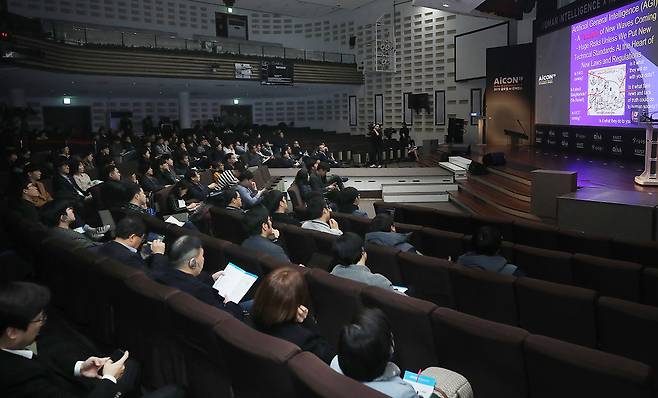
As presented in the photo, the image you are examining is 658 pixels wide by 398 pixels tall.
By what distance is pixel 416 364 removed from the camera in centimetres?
263

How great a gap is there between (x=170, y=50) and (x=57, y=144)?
16.4 ft

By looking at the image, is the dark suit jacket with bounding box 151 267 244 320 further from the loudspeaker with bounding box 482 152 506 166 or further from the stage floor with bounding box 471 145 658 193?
the loudspeaker with bounding box 482 152 506 166

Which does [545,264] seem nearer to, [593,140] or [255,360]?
[255,360]

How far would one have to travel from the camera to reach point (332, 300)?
293 centimetres

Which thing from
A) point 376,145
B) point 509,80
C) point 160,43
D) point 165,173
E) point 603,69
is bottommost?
point 165,173

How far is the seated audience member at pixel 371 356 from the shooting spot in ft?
5.54

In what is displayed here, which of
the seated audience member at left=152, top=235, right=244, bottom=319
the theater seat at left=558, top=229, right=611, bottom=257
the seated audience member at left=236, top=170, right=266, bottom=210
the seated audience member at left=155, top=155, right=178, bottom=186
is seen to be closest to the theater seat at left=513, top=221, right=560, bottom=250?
the theater seat at left=558, top=229, right=611, bottom=257

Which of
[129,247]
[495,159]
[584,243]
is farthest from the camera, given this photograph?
[495,159]

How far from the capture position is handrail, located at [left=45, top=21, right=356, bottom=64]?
12.9 metres

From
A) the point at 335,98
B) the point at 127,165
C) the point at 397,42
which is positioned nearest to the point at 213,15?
the point at 335,98

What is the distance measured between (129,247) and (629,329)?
3.10m

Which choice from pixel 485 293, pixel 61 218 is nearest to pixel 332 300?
pixel 485 293

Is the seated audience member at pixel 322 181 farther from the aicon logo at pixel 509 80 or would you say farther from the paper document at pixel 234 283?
the aicon logo at pixel 509 80

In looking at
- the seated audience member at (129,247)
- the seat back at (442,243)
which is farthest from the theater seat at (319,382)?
the seat back at (442,243)
